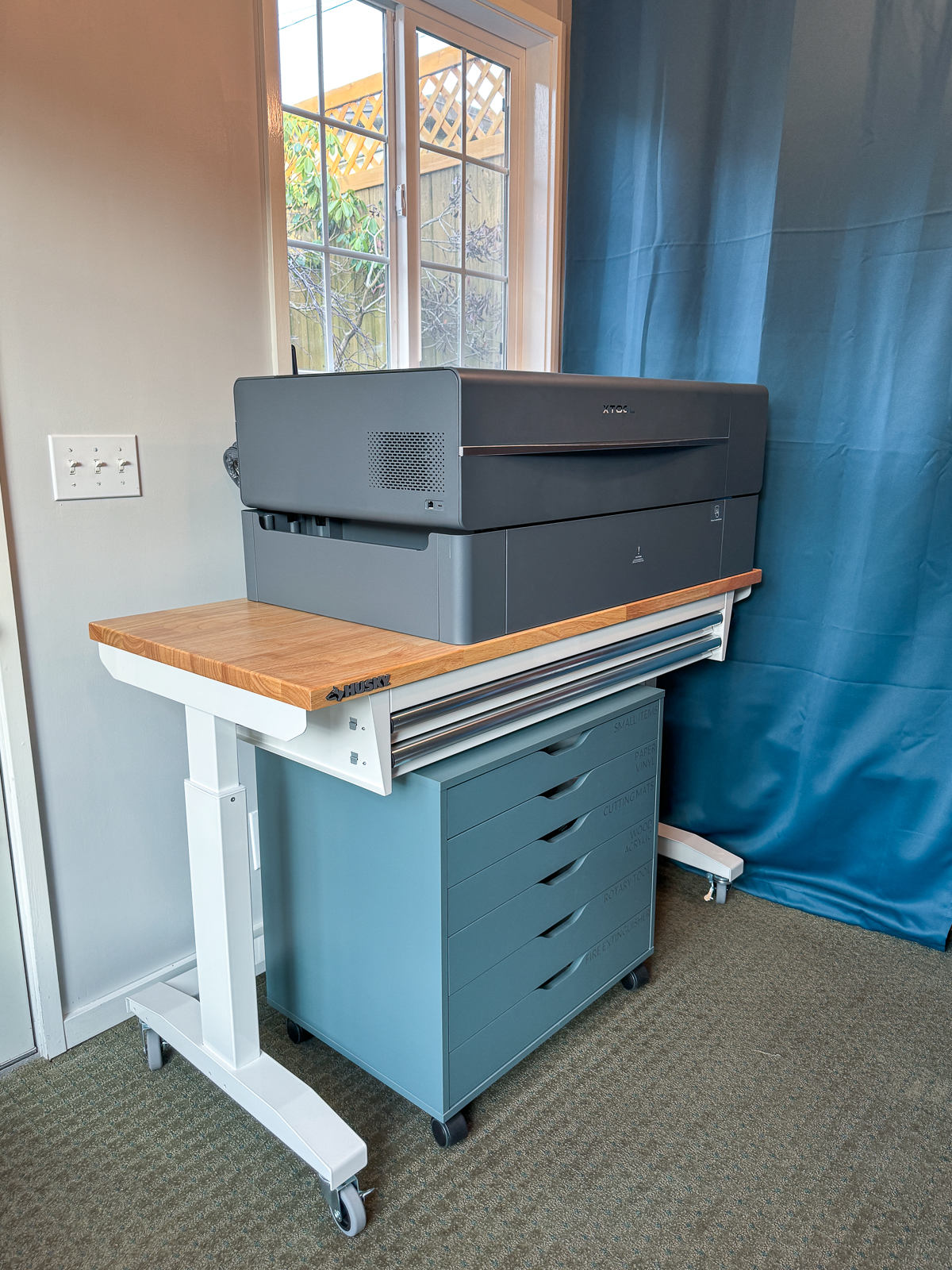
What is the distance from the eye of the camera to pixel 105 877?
155cm

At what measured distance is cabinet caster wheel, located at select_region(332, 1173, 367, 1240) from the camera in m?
1.19

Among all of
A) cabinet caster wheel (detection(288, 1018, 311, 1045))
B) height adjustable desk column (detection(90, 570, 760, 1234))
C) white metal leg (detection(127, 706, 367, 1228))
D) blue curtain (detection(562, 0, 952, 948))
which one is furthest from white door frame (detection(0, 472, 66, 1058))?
blue curtain (detection(562, 0, 952, 948))

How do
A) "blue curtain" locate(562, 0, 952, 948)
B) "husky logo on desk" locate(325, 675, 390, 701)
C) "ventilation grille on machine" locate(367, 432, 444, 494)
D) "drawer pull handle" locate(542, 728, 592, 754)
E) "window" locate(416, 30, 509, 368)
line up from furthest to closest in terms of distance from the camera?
"window" locate(416, 30, 509, 368), "blue curtain" locate(562, 0, 952, 948), "drawer pull handle" locate(542, 728, 592, 754), "ventilation grille on machine" locate(367, 432, 444, 494), "husky logo on desk" locate(325, 675, 390, 701)

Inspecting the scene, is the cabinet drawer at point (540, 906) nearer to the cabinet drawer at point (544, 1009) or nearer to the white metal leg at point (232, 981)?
the cabinet drawer at point (544, 1009)

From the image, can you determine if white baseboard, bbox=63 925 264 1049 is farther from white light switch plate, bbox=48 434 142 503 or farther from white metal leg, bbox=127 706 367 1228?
white light switch plate, bbox=48 434 142 503

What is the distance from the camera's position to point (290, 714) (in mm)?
1004

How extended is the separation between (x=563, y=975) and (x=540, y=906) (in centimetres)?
19

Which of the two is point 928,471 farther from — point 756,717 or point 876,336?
point 756,717

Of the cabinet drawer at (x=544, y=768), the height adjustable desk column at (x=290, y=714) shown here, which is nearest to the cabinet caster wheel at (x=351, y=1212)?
the height adjustable desk column at (x=290, y=714)

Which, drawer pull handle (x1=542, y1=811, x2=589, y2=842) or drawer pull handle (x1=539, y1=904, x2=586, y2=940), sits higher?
drawer pull handle (x1=542, y1=811, x2=589, y2=842)

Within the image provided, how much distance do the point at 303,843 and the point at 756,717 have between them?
1153mm

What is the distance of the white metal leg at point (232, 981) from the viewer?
3.95 feet

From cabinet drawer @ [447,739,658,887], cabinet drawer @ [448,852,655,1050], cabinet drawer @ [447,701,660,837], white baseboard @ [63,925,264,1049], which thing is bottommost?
white baseboard @ [63,925,264,1049]

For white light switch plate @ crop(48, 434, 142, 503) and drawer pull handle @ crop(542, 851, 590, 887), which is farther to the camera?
drawer pull handle @ crop(542, 851, 590, 887)
